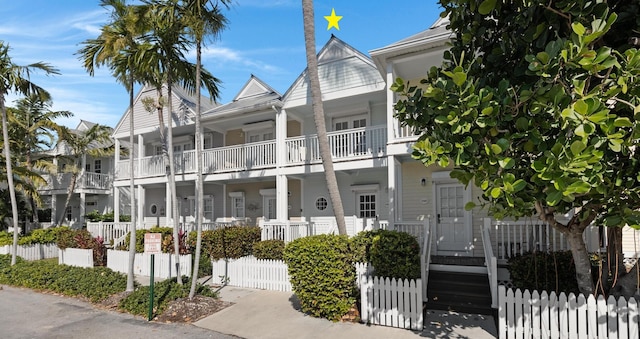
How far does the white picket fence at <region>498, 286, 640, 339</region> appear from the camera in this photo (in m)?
5.14

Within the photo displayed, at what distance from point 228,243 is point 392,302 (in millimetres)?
5925

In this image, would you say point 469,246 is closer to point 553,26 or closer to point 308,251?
point 308,251

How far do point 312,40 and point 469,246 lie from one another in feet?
24.6

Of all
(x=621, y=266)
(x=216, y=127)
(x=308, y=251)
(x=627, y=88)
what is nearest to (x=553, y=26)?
(x=627, y=88)

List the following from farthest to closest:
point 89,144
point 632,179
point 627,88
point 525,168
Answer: point 89,144
point 525,168
point 632,179
point 627,88

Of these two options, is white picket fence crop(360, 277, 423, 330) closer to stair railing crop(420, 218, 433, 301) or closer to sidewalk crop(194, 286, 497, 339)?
sidewalk crop(194, 286, 497, 339)

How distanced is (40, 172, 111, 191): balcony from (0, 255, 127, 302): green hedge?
30.5 feet

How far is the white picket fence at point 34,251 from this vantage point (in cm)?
1505

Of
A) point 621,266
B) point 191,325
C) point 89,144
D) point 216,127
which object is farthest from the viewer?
point 89,144

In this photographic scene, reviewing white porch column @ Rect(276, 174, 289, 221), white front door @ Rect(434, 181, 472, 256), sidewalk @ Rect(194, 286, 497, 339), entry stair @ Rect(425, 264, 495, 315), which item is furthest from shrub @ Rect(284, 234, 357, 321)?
white porch column @ Rect(276, 174, 289, 221)

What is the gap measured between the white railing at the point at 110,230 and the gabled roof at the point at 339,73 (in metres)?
9.33

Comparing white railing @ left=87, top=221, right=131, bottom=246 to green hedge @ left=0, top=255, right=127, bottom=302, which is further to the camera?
white railing @ left=87, top=221, right=131, bottom=246

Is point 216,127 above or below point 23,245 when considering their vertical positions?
above

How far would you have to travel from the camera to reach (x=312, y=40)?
8.27m
